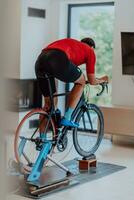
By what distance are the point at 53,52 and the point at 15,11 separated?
279 centimetres

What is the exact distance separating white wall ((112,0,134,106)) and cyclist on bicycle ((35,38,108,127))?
6.68 ft

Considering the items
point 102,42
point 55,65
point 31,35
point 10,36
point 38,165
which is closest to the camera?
point 10,36

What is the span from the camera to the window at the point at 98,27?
6398mm

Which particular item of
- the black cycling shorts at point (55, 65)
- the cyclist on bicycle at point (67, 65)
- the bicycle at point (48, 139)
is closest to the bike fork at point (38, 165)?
the bicycle at point (48, 139)

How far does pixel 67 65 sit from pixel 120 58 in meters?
2.52

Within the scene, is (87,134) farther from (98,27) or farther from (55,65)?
(98,27)

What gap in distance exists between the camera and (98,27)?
6516 millimetres

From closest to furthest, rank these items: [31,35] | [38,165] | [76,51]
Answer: [38,165]
[76,51]
[31,35]

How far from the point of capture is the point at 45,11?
6.48 meters

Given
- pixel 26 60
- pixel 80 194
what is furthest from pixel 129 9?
pixel 80 194

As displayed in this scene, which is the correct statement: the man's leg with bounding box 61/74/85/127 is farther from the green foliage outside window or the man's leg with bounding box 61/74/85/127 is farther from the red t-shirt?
the green foliage outside window

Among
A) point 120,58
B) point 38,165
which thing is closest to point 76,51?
point 38,165

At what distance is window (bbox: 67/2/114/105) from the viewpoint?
6.40 meters

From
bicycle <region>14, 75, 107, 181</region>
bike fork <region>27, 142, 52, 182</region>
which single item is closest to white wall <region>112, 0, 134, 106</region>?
bicycle <region>14, 75, 107, 181</region>
